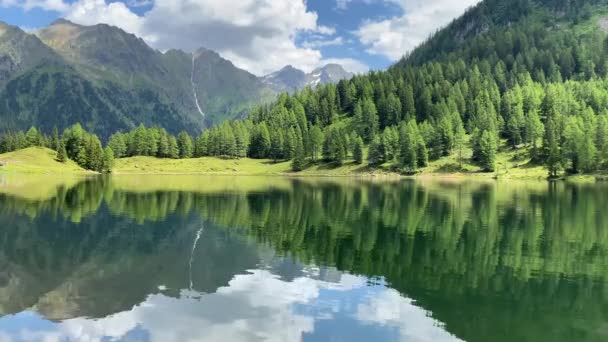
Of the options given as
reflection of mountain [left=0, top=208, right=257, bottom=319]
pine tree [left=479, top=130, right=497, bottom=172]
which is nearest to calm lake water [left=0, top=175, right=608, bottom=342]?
Result: reflection of mountain [left=0, top=208, right=257, bottom=319]

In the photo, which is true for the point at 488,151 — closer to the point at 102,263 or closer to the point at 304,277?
the point at 304,277

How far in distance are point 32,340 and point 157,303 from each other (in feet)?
24.9

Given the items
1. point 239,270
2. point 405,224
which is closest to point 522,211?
point 405,224

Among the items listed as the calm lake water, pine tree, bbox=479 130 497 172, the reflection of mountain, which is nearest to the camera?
the calm lake water

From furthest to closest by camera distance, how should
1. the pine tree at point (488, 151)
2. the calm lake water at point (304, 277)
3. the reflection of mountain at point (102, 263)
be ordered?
the pine tree at point (488, 151), the reflection of mountain at point (102, 263), the calm lake water at point (304, 277)

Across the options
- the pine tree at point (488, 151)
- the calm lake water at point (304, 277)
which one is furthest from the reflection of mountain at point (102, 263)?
the pine tree at point (488, 151)

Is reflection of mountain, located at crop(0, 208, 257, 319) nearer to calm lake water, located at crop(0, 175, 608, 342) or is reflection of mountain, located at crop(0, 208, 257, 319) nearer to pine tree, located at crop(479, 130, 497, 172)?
calm lake water, located at crop(0, 175, 608, 342)

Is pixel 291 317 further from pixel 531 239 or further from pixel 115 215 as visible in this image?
pixel 115 215

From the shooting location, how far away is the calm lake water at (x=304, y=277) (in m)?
25.8

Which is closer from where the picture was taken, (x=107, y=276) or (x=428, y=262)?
(x=107, y=276)

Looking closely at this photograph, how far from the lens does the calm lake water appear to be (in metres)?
25.8

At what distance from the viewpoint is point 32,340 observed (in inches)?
944

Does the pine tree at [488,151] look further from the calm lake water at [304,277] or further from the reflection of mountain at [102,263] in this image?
the reflection of mountain at [102,263]

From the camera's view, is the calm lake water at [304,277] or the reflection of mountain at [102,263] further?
the reflection of mountain at [102,263]
